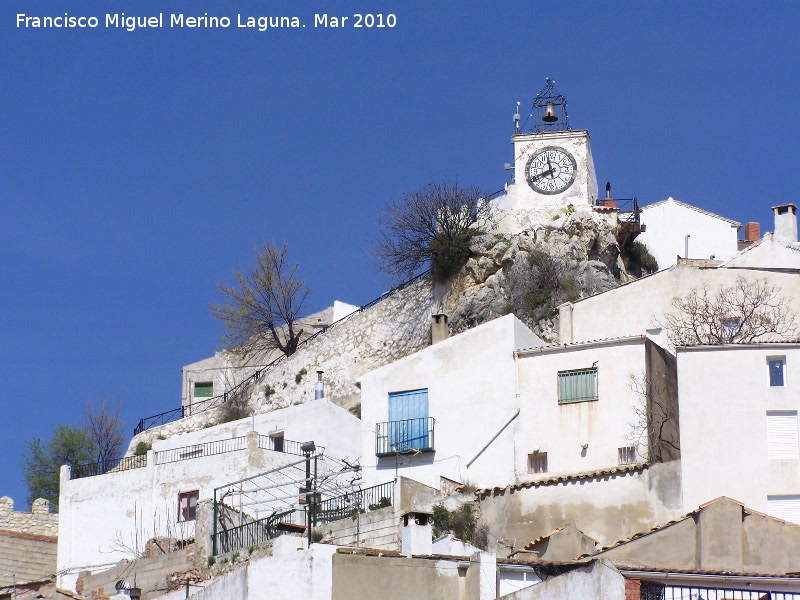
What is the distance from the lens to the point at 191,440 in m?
46.4

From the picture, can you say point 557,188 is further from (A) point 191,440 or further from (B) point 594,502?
(B) point 594,502

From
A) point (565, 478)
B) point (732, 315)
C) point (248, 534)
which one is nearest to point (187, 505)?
point (248, 534)

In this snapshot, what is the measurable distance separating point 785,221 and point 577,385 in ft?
52.2

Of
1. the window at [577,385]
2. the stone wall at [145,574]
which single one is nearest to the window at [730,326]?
the window at [577,385]

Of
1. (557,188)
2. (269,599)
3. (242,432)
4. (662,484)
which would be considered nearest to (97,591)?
(242,432)

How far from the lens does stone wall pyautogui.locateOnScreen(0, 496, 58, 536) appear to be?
48.0 metres

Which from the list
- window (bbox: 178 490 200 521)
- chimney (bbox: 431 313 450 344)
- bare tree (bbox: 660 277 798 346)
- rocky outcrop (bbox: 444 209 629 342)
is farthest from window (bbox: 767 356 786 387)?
rocky outcrop (bbox: 444 209 629 342)

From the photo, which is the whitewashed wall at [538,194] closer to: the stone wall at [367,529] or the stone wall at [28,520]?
the stone wall at [28,520]

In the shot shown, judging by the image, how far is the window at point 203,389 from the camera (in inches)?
2431

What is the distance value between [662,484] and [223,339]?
28.5 m

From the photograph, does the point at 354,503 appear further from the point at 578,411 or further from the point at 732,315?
the point at 732,315

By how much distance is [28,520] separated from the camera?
159ft

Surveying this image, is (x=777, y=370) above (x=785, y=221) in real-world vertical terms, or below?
below

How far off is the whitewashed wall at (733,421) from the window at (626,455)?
6.15 feet
